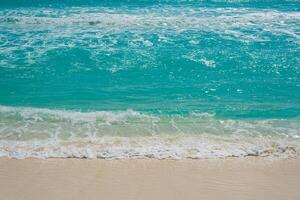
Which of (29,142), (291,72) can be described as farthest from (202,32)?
(29,142)

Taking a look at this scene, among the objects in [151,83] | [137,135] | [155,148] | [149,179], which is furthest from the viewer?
[151,83]

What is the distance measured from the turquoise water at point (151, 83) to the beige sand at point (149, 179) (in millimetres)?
429

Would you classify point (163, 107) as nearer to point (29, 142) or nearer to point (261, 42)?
point (29, 142)

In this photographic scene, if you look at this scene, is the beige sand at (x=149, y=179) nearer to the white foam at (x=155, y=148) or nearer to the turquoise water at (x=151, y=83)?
the white foam at (x=155, y=148)

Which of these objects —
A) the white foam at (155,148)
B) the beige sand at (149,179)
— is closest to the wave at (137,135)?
the white foam at (155,148)

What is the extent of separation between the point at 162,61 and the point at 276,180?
8.31 meters

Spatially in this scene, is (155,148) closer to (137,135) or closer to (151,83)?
(137,135)

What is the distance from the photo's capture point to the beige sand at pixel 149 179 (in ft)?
25.0

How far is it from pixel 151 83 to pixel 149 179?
5810 millimetres

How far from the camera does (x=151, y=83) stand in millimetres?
13383

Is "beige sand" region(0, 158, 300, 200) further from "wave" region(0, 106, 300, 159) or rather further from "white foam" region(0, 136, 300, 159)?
"wave" region(0, 106, 300, 159)

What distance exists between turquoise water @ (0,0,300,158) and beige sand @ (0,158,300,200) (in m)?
0.43

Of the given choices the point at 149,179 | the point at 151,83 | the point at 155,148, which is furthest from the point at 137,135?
the point at 151,83

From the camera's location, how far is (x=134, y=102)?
1198cm
